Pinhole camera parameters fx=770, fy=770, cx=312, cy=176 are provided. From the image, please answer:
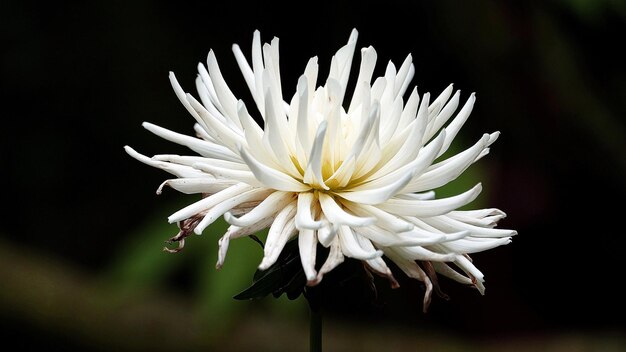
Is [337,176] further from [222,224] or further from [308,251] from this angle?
[222,224]

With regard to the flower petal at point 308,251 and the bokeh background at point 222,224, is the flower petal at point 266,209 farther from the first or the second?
the bokeh background at point 222,224

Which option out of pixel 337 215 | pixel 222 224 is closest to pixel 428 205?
pixel 337 215

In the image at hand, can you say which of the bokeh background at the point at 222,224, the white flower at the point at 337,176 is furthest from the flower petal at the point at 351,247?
the bokeh background at the point at 222,224

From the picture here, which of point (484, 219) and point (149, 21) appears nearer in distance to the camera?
point (484, 219)

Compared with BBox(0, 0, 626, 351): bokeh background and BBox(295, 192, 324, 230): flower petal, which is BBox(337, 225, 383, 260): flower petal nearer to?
BBox(295, 192, 324, 230): flower petal
